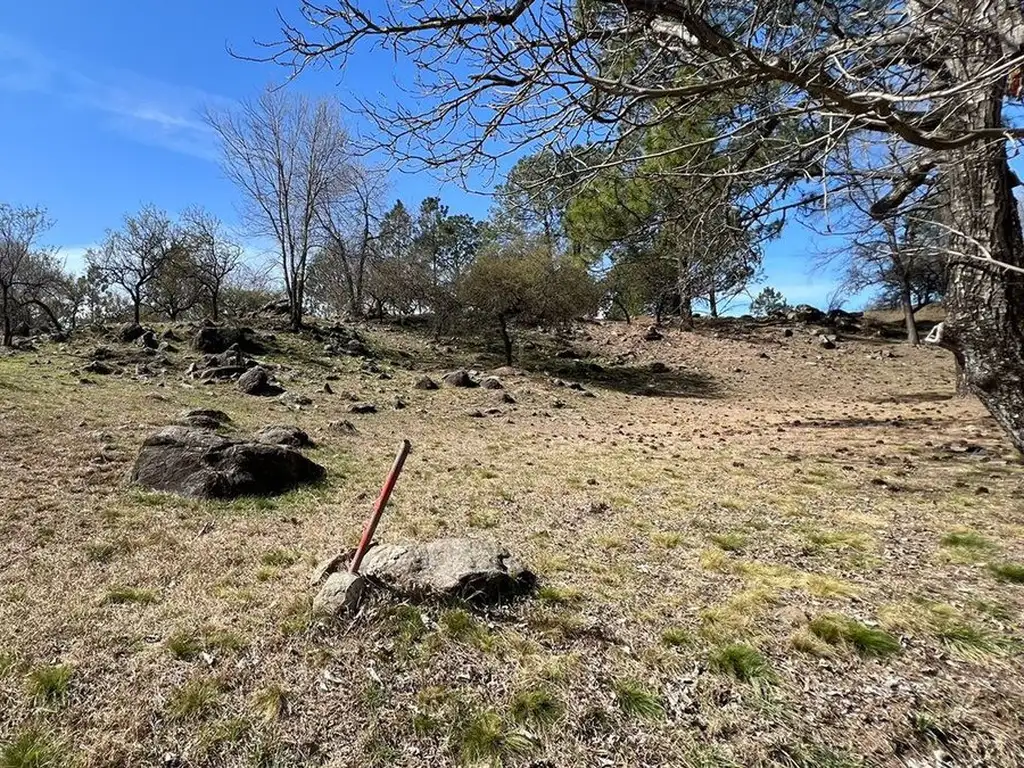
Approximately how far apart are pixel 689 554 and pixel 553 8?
3313 mm

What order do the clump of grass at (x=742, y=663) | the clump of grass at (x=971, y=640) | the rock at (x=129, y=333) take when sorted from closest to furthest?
1. the clump of grass at (x=742, y=663)
2. the clump of grass at (x=971, y=640)
3. the rock at (x=129, y=333)

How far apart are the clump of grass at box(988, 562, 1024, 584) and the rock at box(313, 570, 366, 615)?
12.1ft

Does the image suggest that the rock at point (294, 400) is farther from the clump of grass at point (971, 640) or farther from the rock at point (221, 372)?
the clump of grass at point (971, 640)

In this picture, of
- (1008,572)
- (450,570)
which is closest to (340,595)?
(450,570)

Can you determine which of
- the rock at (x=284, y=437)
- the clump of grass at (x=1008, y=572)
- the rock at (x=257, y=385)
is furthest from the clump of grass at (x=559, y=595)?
the rock at (x=257, y=385)

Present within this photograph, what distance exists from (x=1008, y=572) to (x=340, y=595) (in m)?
3.85

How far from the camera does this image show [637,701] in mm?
2400

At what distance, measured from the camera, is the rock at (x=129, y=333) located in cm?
1553

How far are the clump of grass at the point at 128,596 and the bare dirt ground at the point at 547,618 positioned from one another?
2 centimetres

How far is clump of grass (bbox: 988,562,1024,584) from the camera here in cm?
326

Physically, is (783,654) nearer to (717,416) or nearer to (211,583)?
(211,583)

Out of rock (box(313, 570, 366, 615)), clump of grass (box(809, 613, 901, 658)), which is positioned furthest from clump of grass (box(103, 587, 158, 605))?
clump of grass (box(809, 613, 901, 658))

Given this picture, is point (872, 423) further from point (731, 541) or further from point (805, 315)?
point (805, 315)

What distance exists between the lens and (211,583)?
3402 millimetres
